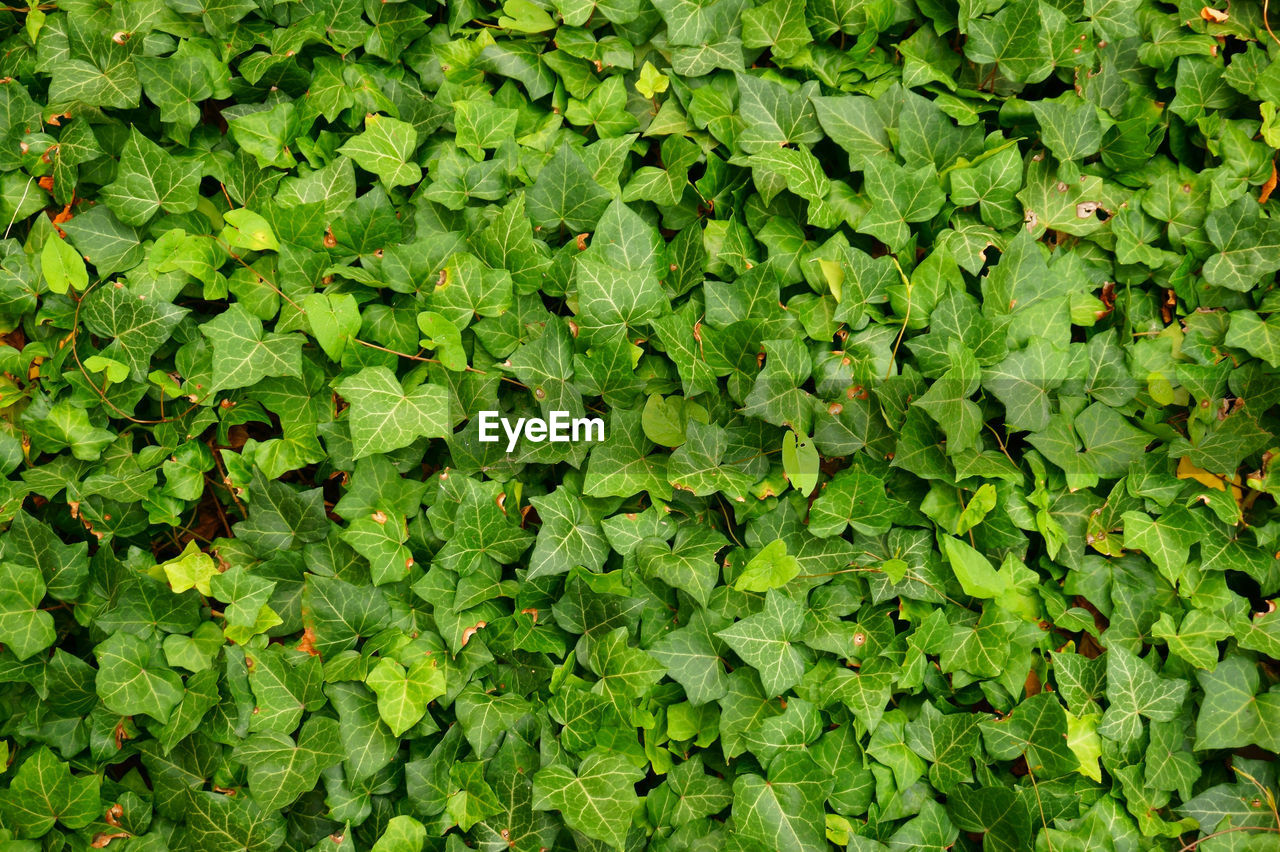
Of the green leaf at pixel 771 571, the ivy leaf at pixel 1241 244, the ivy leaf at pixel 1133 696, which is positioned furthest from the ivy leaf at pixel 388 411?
the ivy leaf at pixel 1241 244

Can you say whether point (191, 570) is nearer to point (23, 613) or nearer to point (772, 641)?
point (23, 613)

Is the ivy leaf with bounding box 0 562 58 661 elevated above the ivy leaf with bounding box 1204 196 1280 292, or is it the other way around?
the ivy leaf with bounding box 1204 196 1280 292

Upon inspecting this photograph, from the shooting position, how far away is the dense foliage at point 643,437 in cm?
160

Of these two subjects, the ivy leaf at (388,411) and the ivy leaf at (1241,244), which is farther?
the ivy leaf at (1241,244)

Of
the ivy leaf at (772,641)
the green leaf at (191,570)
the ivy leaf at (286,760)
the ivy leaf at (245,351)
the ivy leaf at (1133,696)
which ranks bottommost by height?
the ivy leaf at (286,760)

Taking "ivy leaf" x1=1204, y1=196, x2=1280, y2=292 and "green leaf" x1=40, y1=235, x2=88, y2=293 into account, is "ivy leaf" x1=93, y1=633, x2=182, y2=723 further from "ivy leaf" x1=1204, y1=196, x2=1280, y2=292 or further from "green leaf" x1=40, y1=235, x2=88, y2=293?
"ivy leaf" x1=1204, y1=196, x2=1280, y2=292

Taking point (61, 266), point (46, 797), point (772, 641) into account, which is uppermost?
point (61, 266)

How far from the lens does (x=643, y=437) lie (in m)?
1.65

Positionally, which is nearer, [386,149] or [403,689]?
[403,689]

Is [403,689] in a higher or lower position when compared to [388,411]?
lower

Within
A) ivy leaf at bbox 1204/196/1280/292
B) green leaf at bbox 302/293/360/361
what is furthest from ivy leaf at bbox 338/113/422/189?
ivy leaf at bbox 1204/196/1280/292

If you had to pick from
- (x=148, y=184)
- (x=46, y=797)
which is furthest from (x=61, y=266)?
(x=46, y=797)

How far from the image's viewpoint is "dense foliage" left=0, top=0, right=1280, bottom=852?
1604mm

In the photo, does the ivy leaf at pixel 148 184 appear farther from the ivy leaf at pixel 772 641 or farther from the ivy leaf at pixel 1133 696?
the ivy leaf at pixel 1133 696
